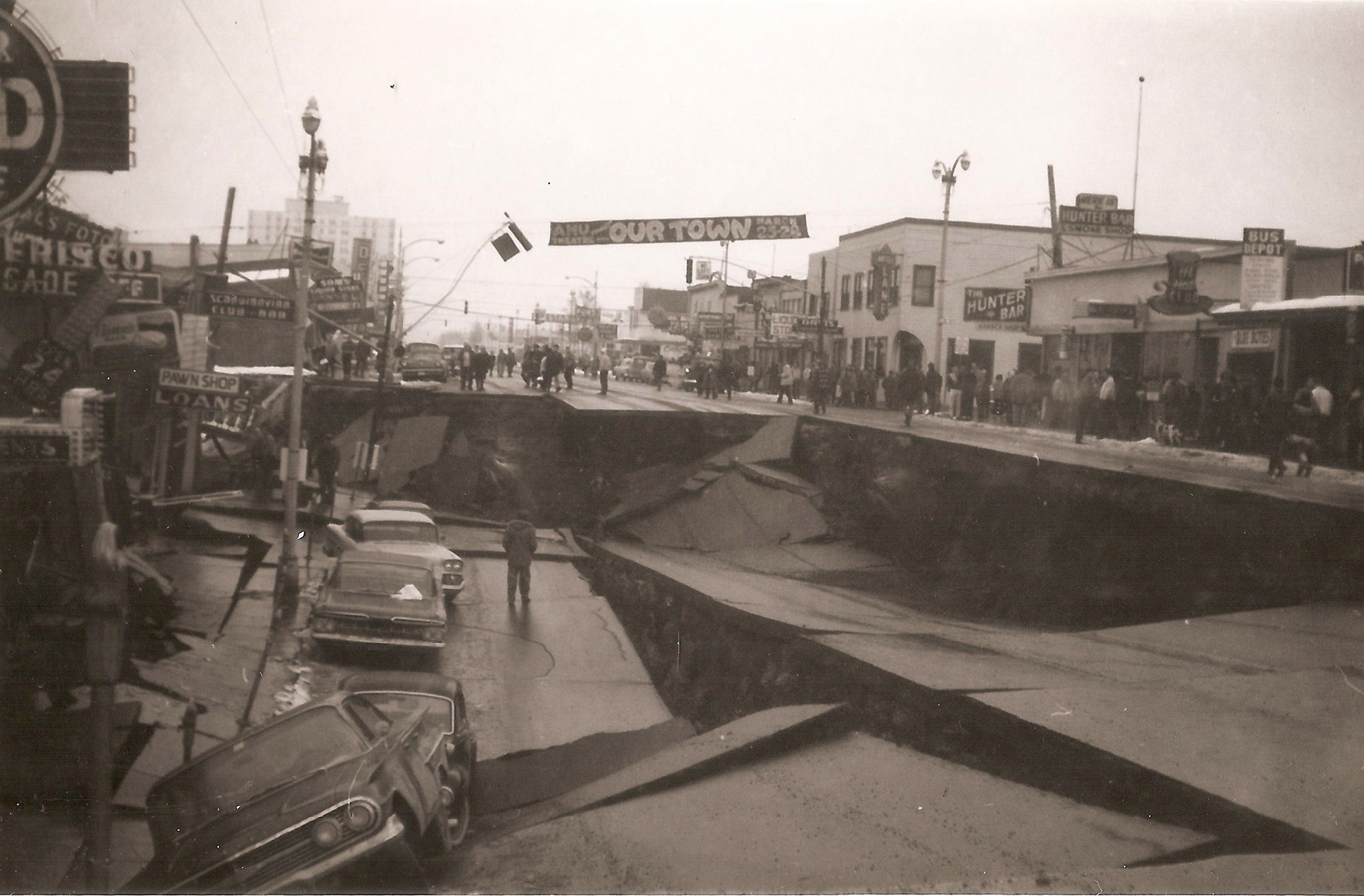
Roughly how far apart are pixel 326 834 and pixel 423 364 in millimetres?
43190

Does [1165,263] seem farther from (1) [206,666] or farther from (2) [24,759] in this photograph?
(2) [24,759]

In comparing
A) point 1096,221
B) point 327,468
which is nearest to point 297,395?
point 327,468

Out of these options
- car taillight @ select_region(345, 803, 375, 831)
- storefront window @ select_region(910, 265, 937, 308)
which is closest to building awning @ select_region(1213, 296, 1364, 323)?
car taillight @ select_region(345, 803, 375, 831)

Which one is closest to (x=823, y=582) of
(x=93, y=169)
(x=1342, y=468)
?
(x=1342, y=468)

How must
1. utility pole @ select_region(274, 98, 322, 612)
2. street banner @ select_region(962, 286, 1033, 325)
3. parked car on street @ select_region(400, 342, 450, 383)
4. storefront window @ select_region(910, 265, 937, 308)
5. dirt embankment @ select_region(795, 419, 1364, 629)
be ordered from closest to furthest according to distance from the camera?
dirt embankment @ select_region(795, 419, 1364, 629) < utility pole @ select_region(274, 98, 322, 612) < street banner @ select_region(962, 286, 1033, 325) < storefront window @ select_region(910, 265, 937, 308) < parked car on street @ select_region(400, 342, 450, 383)

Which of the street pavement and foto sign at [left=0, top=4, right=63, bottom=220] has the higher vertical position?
foto sign at [left=0, top=4, right=63, bottom=220]

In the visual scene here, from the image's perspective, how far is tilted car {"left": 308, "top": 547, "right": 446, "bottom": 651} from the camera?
619 inches

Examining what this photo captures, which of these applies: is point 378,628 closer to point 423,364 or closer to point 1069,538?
point 1069,538

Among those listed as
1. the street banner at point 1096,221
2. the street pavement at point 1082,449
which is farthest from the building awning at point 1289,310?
the street banner at point 1096,221

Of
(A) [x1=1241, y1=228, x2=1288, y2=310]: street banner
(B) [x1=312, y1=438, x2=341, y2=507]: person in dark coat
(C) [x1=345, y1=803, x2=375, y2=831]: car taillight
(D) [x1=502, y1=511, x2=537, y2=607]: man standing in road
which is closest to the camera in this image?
(C) [x1=345, y1=803, x2=375, y2=831]: car taillight

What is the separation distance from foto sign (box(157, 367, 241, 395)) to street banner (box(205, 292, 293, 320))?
1.41m

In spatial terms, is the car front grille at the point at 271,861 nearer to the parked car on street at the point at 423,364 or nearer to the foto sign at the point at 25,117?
the foto sign at the point at 25,117

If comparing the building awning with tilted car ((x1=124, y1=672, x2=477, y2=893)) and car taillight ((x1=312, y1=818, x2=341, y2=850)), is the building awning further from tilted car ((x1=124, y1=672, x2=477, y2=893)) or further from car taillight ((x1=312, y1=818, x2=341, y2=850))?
car taillight ((x1=312, y1=818, x2=341, y2=850))

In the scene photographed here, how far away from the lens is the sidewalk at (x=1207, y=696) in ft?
21.7
